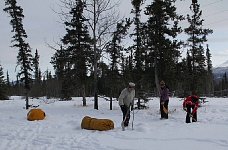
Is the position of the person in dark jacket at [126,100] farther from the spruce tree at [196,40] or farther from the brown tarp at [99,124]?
the spruce tree at [196,40]

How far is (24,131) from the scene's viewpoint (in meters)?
14.4

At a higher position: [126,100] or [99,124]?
[126,100]

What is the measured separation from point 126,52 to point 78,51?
17.1 ft

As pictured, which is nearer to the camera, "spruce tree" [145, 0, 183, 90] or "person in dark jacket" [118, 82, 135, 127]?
"person in dark jacket" [118, 82, 135, 127]

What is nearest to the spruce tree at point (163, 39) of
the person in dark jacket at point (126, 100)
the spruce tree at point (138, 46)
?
the spruce tree at point (138, 46)

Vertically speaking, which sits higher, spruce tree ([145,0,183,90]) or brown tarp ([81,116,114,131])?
spruce tree ([145,0,183,90])

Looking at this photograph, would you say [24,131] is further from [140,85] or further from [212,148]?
[140,85]

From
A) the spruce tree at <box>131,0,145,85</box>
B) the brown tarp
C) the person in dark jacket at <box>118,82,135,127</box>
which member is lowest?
the brown tarp

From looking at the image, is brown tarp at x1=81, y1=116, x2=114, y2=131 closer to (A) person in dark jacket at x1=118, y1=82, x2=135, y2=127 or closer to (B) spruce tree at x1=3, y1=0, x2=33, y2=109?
(A) person in dark jacket at x1=118, y1=82, x2=135, y2=127

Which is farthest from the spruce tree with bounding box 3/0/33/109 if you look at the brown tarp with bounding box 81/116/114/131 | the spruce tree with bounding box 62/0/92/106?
the brown tarp with bounding box 81/116/114/131

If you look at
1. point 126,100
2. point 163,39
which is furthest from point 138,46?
point 126,100

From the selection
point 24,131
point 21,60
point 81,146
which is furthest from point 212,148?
point 21,60

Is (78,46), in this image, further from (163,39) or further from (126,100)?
(126,100)

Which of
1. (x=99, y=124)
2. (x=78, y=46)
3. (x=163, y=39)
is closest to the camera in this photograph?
(x=99, y=124)
